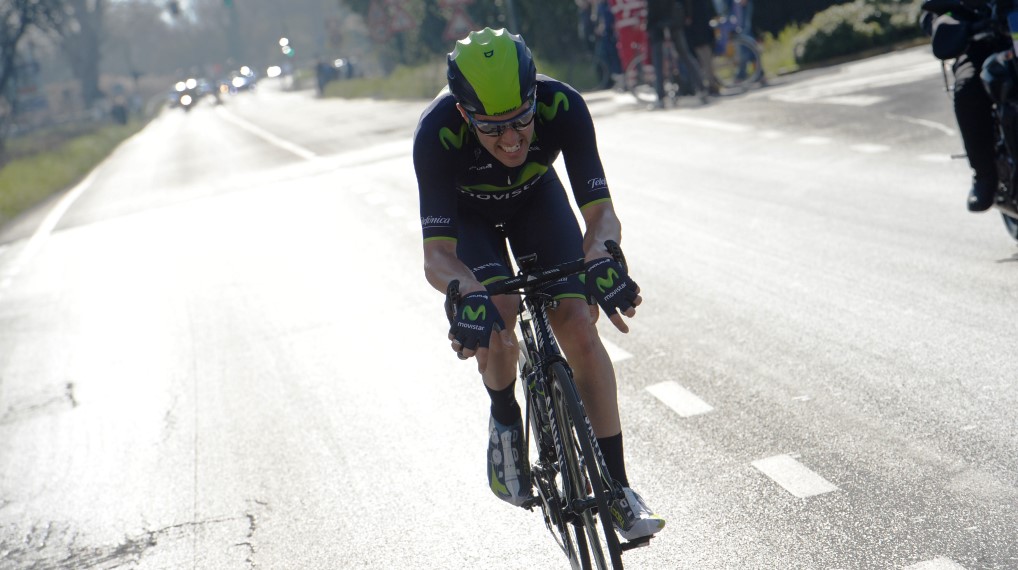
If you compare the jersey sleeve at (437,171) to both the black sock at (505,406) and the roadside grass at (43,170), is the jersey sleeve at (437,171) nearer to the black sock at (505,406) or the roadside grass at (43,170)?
the black sock at (505,406)

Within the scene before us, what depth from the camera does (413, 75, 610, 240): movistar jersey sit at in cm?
466

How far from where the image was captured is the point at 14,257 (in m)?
18.7

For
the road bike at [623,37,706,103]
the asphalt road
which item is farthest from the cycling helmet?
the road bike at [623,37,706,103]

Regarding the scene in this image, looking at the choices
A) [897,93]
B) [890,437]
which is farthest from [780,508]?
[897,93]

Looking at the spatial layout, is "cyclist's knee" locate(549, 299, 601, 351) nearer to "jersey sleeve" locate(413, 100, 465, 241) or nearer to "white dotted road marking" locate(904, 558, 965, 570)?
"jersey sleeve" locate(413, 100, 465, 241)

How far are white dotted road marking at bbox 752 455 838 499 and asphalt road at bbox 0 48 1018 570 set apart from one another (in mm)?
14

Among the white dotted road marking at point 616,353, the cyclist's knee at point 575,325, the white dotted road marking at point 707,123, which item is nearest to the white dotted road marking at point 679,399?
the white dotted road marking at point 616,353

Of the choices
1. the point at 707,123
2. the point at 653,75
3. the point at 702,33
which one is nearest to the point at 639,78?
the point at 653,75

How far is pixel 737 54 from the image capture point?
23.6m

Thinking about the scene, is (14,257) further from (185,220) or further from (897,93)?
(897,93)

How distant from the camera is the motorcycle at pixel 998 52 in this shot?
7801 mm

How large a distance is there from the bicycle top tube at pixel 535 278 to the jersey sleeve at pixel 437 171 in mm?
428

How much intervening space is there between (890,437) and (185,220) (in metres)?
14.2

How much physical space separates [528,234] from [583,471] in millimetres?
1073
